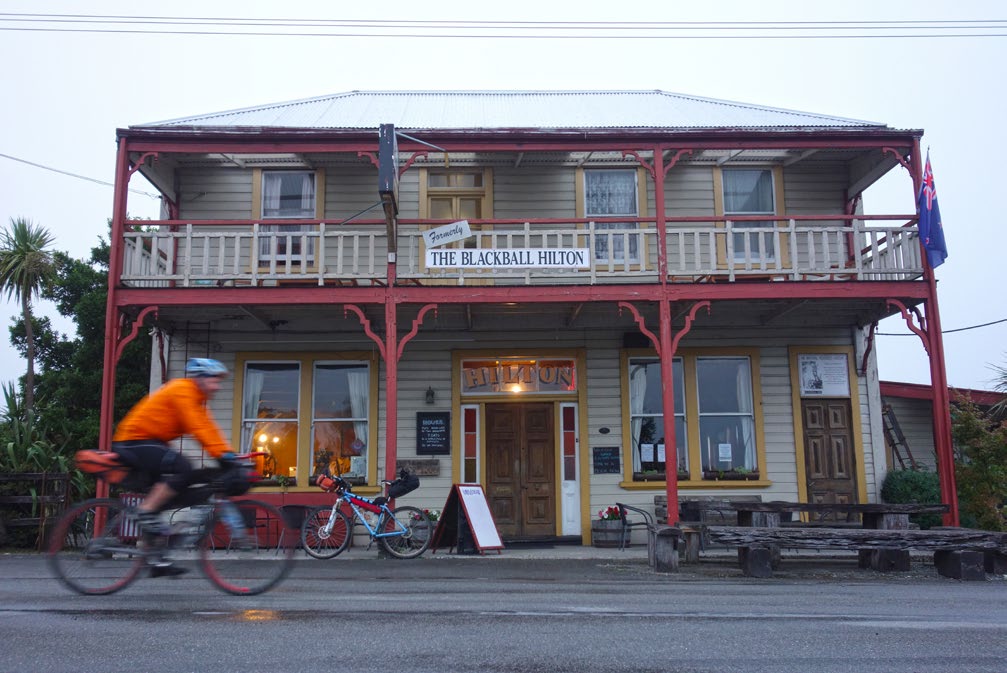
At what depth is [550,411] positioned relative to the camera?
15195 mm

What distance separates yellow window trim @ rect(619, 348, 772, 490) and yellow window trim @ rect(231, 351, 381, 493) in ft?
13.5

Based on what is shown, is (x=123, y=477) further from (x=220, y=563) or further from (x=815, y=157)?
Answer: (x=815, y=157)

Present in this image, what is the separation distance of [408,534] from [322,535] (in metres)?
1.15

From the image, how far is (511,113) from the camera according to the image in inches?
655

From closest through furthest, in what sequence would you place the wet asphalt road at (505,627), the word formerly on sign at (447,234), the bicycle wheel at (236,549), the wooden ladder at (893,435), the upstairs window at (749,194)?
→ the wet asphalt road at (505,627) < the bicycle wheel at (236,549) < the word formerly on sign at (447,234) < the upstairs window at (749,194) < the wooden ladder at (893,435)

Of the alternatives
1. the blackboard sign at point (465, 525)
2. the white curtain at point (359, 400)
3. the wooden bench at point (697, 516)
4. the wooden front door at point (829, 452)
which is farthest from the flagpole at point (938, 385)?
the white curtain at point (359, 400)

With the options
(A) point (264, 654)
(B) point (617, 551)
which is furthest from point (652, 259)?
(A) point (264, 654)

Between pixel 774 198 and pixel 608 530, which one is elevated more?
pixel 774 198

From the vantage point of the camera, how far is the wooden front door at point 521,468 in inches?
583

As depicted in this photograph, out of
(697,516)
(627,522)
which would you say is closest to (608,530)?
(627,522)

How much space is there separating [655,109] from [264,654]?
14.1 m

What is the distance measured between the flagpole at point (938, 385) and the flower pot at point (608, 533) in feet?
15.3

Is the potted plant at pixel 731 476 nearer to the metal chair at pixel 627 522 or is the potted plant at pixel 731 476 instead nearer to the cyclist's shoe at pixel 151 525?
the metal chair at pixel 627 522

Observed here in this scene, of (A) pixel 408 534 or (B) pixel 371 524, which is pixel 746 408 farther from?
(B) pixel 371 524
